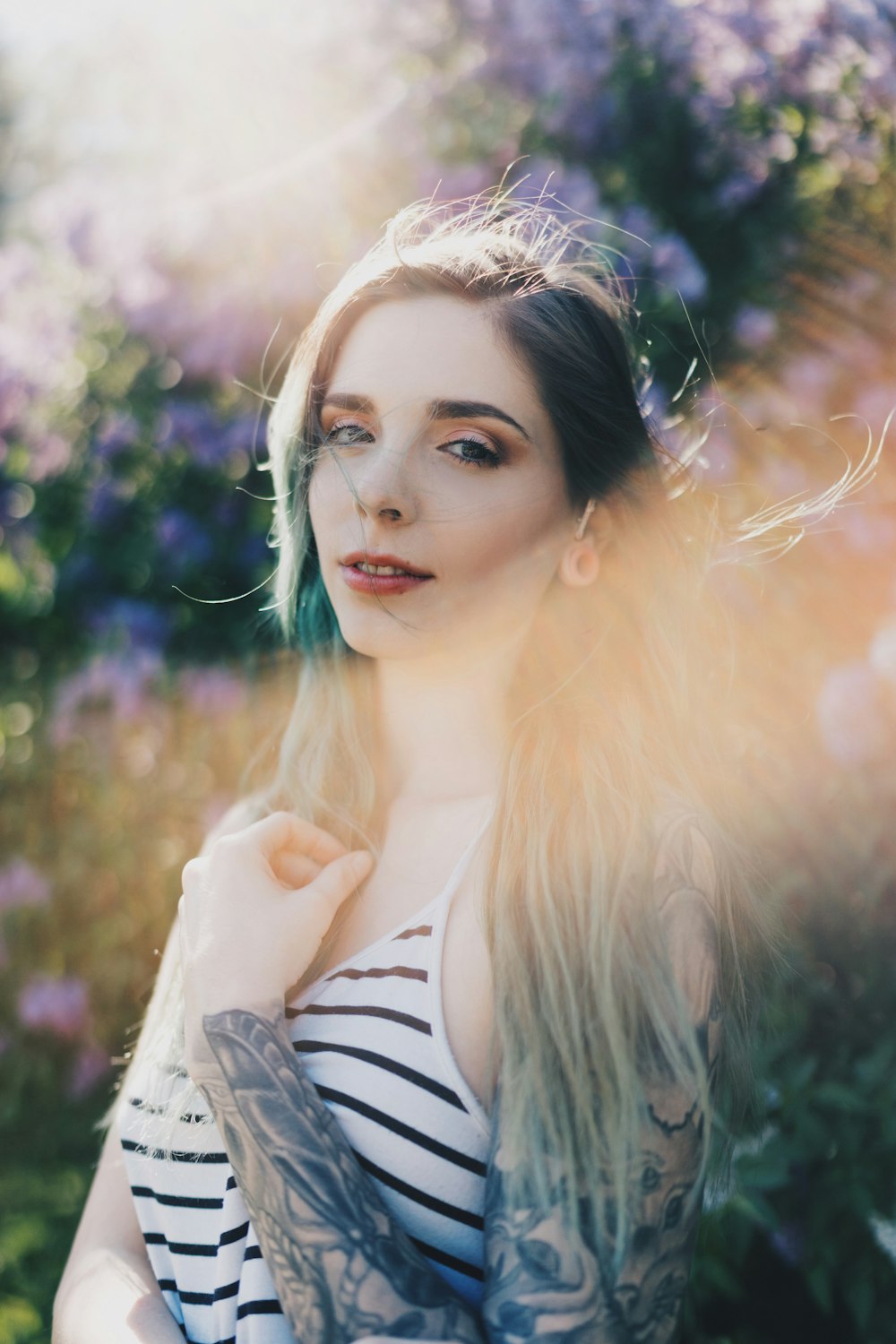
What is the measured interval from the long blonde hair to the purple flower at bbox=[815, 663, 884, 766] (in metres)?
0.24

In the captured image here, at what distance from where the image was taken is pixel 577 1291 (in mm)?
1137

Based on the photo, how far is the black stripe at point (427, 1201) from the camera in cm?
127

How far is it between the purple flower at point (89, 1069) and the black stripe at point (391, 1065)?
178 cm

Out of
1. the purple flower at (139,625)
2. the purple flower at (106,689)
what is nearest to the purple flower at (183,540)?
the purple flower at (139,625)

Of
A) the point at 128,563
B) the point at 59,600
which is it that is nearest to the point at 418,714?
the point at 128,563

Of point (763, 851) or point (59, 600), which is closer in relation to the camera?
point (763, 851)

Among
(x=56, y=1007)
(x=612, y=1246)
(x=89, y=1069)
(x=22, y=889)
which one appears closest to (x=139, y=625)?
(x=22, y=889)

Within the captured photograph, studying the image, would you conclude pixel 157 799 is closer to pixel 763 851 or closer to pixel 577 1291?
pixel 763 851

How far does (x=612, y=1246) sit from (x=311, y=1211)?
336mm

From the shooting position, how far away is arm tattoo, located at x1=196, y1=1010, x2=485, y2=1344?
3.82 ft

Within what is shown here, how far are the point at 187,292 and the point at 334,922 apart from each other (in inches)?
74.0

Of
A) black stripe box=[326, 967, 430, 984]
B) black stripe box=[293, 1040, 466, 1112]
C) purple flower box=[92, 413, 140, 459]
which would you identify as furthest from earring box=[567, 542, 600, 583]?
purple flower box=[92, 413, 140, 459]

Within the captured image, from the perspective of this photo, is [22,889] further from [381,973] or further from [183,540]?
[381,973]

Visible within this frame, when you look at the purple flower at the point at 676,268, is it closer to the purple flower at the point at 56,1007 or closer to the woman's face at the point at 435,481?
the woman's face at the point at 435,481
